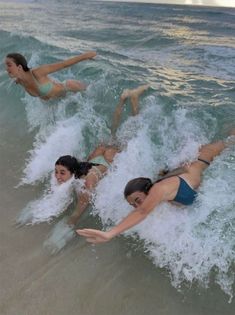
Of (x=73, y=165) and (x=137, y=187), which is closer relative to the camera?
(x=137, y=187)

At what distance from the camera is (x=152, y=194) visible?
3643mm

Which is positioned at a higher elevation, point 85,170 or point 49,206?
point 85,170

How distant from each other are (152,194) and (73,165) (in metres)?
1.13

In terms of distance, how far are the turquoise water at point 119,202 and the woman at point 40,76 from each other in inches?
14.5

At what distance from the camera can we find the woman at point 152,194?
339 centimetres

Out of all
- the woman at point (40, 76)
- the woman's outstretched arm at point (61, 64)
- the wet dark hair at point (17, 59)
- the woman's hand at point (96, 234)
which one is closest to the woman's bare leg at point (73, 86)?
the woman at point (40, 76)

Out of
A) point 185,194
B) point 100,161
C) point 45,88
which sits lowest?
point 100,161

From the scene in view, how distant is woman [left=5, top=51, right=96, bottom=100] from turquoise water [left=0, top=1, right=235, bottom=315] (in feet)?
1.20

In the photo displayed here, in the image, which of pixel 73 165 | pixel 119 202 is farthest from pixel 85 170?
pixel 119 202

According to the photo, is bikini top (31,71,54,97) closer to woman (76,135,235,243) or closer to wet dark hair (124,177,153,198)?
woman (76,135,235,243)

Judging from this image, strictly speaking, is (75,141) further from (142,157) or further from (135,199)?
(135,199)

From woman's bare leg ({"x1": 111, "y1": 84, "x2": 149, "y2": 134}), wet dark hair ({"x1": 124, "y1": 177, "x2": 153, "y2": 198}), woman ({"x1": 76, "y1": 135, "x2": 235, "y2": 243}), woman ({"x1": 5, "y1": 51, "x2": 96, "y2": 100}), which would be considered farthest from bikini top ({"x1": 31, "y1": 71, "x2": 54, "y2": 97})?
wet dark hair ({"x1": 124, "y1": 177, "x2": 153, "y2": 198})

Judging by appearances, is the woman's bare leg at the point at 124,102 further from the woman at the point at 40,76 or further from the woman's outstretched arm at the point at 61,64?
the woman's outstretched arm at the point at 61,64

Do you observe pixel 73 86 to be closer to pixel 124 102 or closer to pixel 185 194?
pixel 124 102
